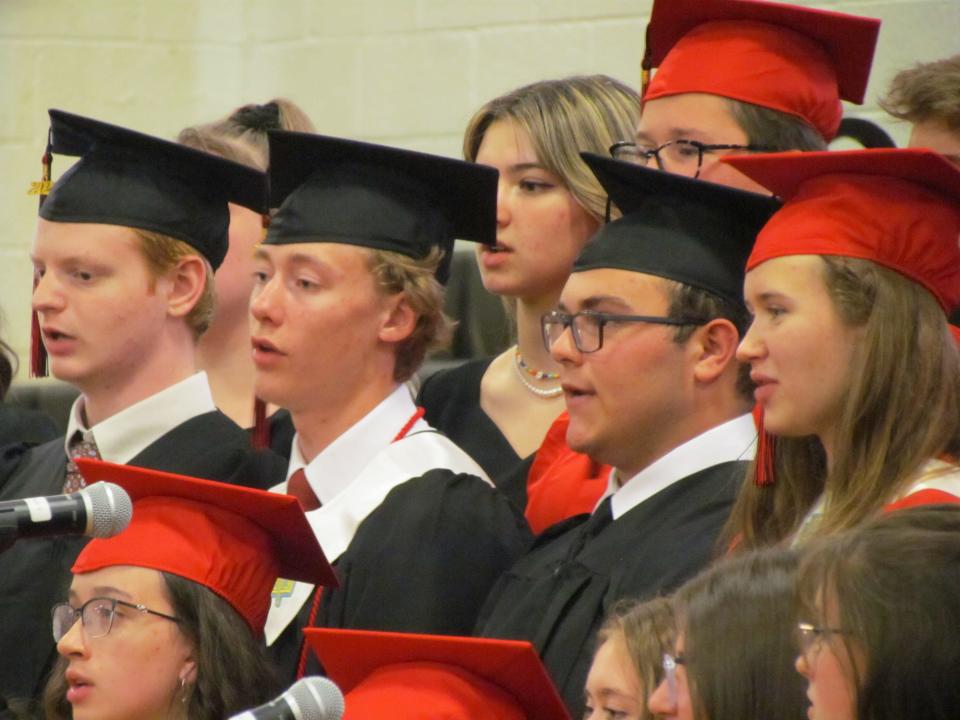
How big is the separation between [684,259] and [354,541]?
697 millimetres

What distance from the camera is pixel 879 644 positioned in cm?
177

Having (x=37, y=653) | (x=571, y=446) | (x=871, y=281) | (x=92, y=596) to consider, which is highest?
(x=871, y=281)

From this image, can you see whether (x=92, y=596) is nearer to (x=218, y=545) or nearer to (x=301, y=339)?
(x=218, y=545)

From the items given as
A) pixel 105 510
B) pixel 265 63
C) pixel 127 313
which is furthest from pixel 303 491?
pixel 265 63

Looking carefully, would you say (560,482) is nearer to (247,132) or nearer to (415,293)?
(415,293)

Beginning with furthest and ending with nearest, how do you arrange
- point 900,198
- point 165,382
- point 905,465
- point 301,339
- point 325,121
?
point 325,121
point 165,382
point 301,339
point 900,198
point 905,465

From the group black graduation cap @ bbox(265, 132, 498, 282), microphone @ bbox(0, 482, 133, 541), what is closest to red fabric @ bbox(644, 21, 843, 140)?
black graduation cap @ bbox(265, 132, 498, 282)

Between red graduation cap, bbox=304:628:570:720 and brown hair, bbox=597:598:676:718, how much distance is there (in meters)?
0.13

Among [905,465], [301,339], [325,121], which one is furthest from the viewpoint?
[325,121]

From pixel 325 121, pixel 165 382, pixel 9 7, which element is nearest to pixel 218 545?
pixel 165 382

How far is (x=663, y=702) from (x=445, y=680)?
1.52 feet

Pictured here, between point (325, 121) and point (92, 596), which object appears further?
point (325, 121)

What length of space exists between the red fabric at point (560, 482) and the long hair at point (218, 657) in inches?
23.1

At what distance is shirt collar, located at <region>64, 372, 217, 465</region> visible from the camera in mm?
3449
